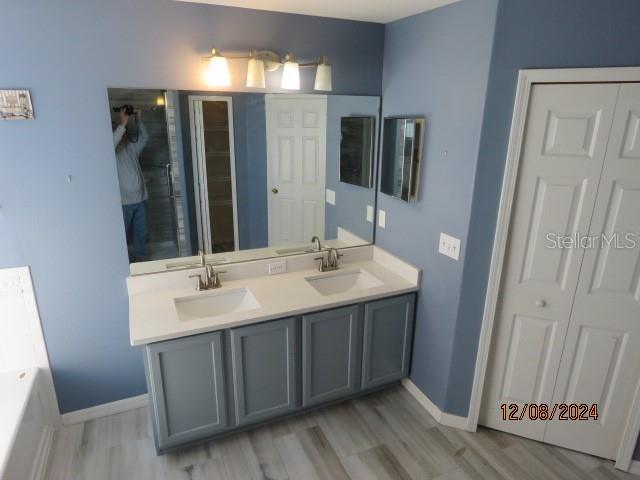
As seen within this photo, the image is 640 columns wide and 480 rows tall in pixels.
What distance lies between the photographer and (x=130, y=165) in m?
2.21

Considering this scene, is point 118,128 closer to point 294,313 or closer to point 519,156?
point 294,313

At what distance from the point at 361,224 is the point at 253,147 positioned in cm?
93

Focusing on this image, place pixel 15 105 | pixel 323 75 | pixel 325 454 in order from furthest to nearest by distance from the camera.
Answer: pixel 323 75 < pixel 325 454 < pixel 15 105

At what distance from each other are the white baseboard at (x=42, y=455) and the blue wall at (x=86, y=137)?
0.18 meters

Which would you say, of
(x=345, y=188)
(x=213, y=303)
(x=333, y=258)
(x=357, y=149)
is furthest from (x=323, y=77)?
(x=213, y=303)

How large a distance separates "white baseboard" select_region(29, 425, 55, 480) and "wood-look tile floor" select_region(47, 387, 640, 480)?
0.03 m

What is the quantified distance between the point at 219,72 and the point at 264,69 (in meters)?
0.29

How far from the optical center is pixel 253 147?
2.48 m

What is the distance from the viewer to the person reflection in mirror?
2.16m

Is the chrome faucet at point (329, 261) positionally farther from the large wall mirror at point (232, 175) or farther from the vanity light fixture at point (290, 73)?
the vanity light fixture at point (290, 73)

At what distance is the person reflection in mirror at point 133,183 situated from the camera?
2160 millimetres

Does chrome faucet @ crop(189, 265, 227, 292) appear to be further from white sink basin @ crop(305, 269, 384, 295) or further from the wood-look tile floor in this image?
the wood-look tile floor

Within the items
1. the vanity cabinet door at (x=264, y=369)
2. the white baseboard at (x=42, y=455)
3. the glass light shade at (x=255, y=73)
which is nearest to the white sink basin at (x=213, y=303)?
the vanity cabinet door at (x=264, y=369)
